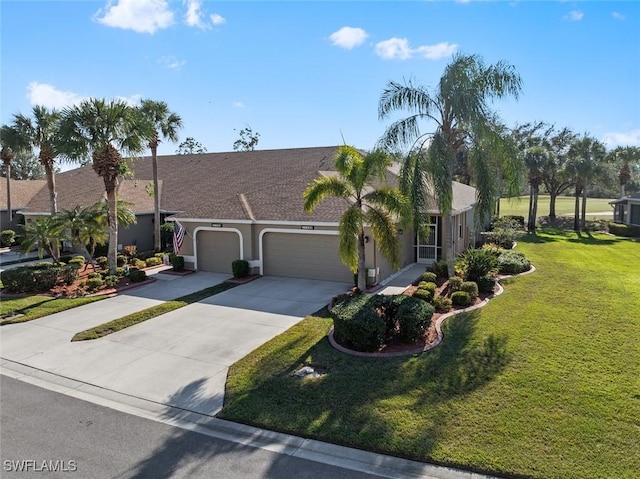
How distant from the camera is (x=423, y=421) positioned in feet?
23.1

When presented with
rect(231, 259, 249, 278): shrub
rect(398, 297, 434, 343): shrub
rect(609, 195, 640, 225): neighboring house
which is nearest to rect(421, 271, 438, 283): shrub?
rect(398, 297, 434, 343): shrub

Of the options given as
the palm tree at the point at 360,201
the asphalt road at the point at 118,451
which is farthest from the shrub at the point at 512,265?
the asphalt road at the point at 118,451

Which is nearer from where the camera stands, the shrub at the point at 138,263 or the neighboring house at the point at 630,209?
the shrub at the point at 138,263

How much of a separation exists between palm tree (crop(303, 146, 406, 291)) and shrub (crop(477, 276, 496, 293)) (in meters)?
3.23

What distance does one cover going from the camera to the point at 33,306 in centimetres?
1490

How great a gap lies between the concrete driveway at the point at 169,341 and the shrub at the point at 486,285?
4.79 m

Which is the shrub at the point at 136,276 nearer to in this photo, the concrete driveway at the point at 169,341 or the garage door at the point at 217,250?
the concrete driveway at the point at 169,341

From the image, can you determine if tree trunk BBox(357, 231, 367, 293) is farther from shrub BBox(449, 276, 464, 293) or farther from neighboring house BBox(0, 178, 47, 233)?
neighboring house BBox(0, 178, 47, 233)

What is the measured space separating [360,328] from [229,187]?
17610mm

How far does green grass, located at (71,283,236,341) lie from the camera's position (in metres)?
12.0

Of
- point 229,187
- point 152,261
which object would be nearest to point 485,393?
point 152,261

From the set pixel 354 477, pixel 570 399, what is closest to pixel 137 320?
pixel 354 477

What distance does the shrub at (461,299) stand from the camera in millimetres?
13133

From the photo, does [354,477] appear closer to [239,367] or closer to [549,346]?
[239,367]
